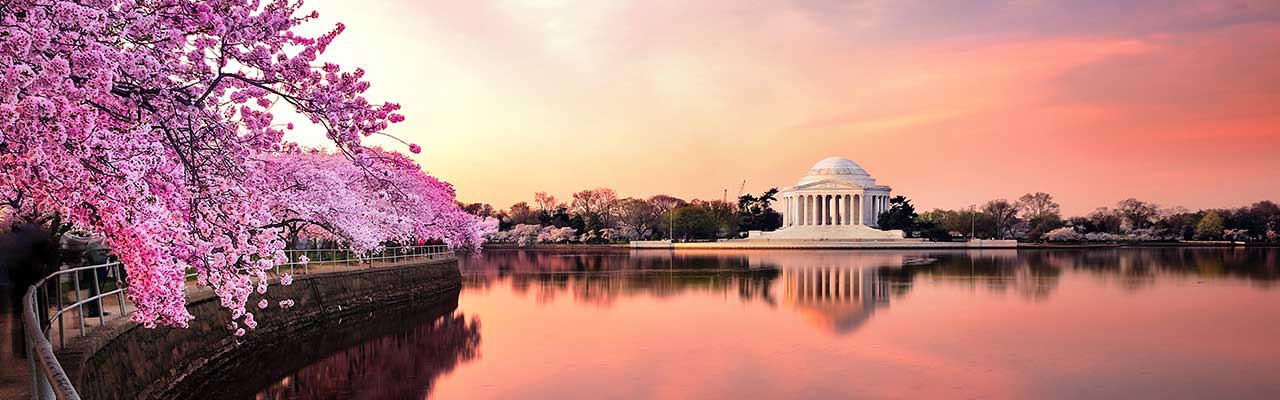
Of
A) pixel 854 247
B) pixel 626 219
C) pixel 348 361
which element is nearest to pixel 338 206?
pixel 348 361

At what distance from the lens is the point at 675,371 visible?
21250 mm

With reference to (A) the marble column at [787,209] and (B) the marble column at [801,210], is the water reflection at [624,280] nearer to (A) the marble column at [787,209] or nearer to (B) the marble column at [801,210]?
(B) the marble column at [801,210]

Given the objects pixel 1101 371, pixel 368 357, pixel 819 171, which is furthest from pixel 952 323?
pixel 819 171

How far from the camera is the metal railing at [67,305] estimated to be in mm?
7051

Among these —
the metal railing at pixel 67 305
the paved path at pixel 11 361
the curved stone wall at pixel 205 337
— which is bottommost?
the curved stone wall at pixel 205 337

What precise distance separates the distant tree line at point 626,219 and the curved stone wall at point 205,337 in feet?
301

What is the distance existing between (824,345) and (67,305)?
17141mm

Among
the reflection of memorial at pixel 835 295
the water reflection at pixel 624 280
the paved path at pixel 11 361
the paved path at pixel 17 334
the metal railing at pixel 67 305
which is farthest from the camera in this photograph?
the water reflection at pixel 624 280

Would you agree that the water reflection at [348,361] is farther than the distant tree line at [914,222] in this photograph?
No

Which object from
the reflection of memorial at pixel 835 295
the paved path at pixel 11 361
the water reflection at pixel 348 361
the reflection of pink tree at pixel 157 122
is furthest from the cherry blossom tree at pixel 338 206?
the reflection of pink tree at pixel 157 122

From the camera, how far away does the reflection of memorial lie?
104ft

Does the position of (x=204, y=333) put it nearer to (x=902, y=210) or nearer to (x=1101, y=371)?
(x=1101, y=371)

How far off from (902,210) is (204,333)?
392ft

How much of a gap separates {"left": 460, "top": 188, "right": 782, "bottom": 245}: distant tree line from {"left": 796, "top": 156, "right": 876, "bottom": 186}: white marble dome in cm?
822
